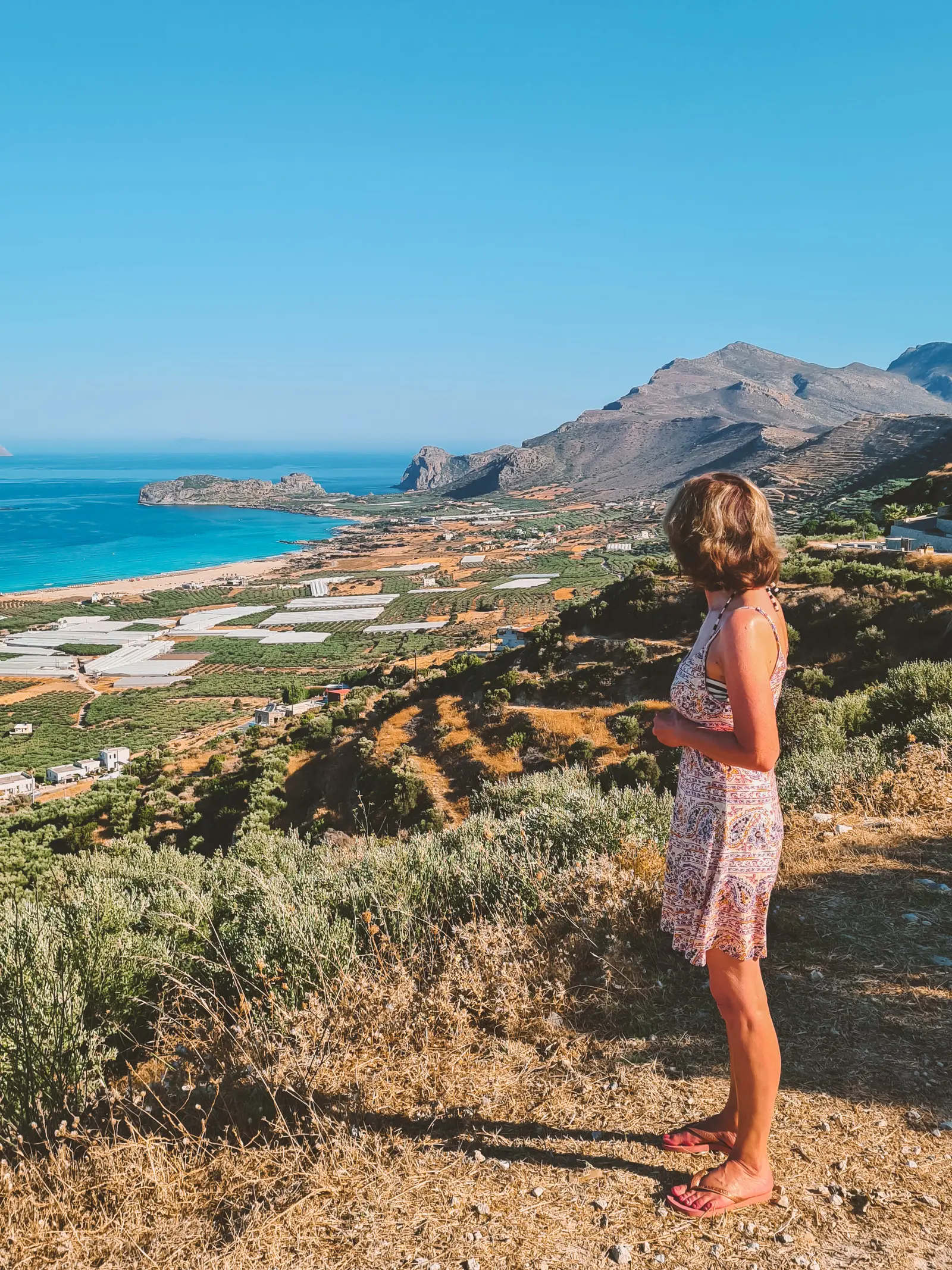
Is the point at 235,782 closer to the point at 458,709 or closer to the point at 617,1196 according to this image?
the point at 458,709

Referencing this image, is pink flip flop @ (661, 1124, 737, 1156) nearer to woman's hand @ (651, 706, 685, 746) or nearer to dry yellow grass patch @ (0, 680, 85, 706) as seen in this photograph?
woman's hand @ (651, 706, 685, 746)

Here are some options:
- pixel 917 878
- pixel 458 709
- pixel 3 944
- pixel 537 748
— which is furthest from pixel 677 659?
pixel 3 944

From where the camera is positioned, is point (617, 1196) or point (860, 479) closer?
point (617, 1196)

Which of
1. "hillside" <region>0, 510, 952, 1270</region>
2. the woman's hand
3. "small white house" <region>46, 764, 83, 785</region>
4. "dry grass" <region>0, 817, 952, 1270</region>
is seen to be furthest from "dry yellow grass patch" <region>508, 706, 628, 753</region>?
"small white house" <region>46, 764, 83, 785</region>

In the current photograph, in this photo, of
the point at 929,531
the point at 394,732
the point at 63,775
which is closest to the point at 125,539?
the point at 63,775

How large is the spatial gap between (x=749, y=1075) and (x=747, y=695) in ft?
3.81

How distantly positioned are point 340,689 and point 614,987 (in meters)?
41.8

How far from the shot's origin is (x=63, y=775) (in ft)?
111

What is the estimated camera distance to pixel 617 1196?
7.73 ft

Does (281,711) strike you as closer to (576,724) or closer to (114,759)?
(114,759)

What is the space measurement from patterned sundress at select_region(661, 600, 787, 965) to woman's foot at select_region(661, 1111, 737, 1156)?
0.64m

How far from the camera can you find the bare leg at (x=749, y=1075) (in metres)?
2.28

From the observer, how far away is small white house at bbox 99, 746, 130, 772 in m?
35.2

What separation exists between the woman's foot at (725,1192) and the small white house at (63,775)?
118 ft
